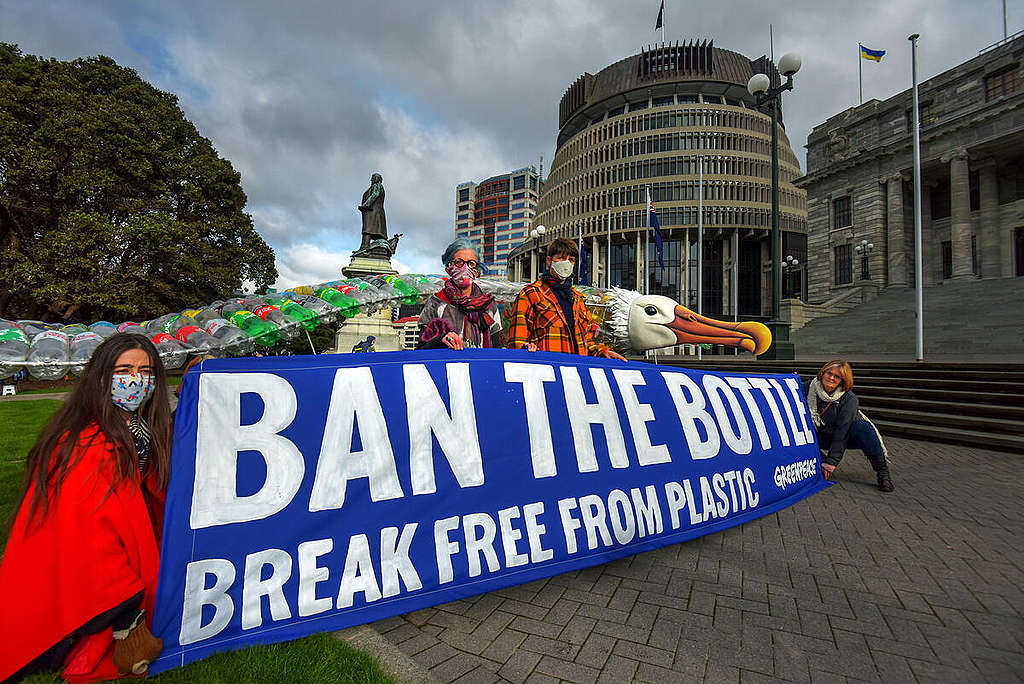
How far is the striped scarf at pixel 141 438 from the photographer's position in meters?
1.92

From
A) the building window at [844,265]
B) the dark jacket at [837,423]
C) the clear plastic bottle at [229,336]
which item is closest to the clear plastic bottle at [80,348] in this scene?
the clear plastic bottle at [229,336]

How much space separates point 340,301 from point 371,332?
28.4 feet

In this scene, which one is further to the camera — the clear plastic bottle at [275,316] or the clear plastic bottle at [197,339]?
the clear plastic bottle at [275,316]

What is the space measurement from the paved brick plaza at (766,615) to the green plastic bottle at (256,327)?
4535 millimetres

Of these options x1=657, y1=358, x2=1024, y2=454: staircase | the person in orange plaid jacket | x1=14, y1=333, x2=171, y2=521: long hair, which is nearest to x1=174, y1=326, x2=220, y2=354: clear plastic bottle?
x1=14, y1=333, x2=171, y2=521: long hair

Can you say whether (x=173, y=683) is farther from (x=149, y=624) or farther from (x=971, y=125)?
(x=971, y=125)

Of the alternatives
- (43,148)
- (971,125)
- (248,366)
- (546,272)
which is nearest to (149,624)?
(248,366)

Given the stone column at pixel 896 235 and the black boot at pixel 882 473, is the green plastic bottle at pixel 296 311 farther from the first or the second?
the stone column at pixel 896 235

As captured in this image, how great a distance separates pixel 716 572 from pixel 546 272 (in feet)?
8.51

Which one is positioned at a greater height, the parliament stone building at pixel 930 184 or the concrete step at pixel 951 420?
the parliament stone building at pixel 930 184

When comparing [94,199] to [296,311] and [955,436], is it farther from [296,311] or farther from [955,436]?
[955,436]

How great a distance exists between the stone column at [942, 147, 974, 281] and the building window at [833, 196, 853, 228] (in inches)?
282

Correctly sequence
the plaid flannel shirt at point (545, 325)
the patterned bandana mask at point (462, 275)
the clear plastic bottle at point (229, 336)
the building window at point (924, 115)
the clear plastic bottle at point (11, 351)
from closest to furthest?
1. the patterned bandana mask at point (462, 275)
2. the plaid flannel shirt at point (545, 325)
3. the clear plastic bottle at point (11, 351)
4. the clear plastic bottle at point (229, 336)
5. the building window at point (924, 115)

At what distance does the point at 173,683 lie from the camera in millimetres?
1747
